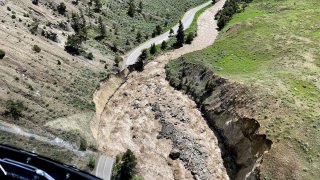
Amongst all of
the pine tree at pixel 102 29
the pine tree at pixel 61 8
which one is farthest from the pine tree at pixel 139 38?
the pine tree at pixel 61 8

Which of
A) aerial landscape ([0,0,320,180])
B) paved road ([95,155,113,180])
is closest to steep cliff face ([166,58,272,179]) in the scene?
aerial landscape ([0,0,320,180])

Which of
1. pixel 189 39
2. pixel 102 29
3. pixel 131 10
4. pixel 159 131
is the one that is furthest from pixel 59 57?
pixel 131 10

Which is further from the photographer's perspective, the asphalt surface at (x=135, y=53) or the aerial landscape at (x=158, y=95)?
the aerial landscape at (x=158, y=95)

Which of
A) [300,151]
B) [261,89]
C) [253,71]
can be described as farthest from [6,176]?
[253,71]

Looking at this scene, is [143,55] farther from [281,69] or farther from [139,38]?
[281,69]

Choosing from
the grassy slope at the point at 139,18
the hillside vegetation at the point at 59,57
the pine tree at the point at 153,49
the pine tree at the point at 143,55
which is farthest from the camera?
the grassy slope at the point at 139,18

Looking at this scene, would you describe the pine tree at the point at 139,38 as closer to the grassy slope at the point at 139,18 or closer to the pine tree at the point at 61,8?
the grassy slope at the point at 139,18

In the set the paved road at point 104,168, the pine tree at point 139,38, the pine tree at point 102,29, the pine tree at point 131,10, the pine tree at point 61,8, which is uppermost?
the pine tree at point 61,8
